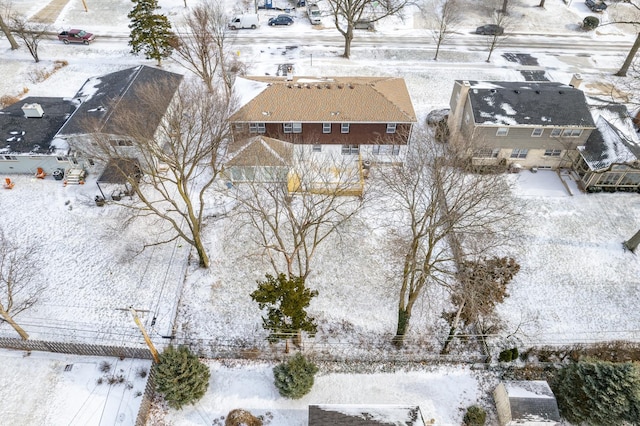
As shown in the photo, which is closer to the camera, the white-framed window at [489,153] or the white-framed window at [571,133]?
the white-framed window at [571,133]

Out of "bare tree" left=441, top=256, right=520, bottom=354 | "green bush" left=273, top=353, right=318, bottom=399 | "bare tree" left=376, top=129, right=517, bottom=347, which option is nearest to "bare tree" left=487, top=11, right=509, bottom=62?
"bare tree" left=376, top=129, right=517, bottom=347

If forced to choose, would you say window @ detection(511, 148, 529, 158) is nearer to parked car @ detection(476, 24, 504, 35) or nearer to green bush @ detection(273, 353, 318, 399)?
green bush @ detection(273, 353, 318, 399)

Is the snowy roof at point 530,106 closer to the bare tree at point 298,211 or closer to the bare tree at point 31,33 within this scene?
the bare tree at point 298,211

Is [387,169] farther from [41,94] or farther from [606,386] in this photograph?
[41,94]

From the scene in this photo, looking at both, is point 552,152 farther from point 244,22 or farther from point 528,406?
point 244,22

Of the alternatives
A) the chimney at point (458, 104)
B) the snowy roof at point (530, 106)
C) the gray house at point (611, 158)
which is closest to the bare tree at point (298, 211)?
the chimney at point (458, 104)

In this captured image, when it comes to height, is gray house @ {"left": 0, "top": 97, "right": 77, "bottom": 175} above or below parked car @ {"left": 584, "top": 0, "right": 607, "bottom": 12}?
below
